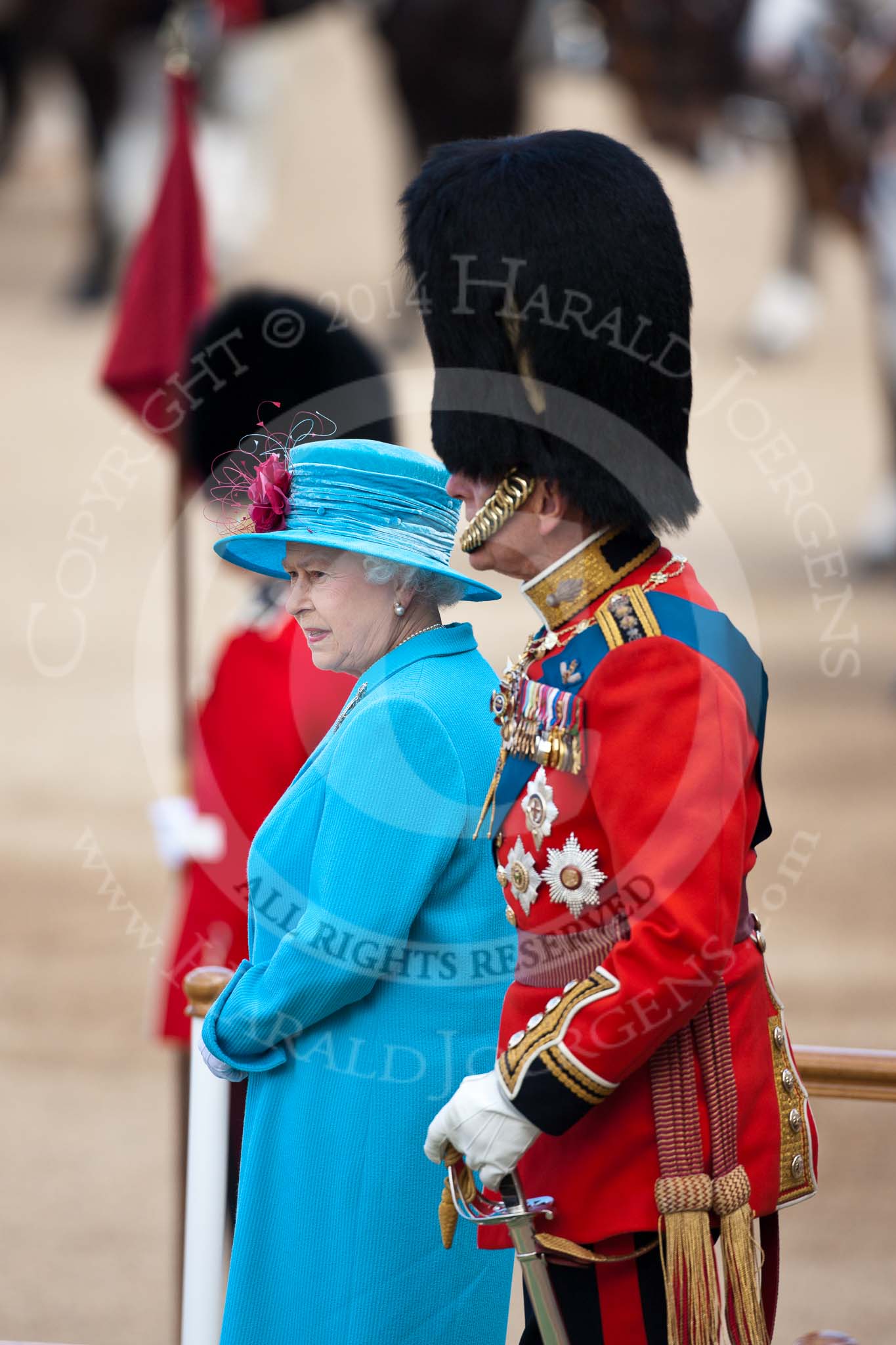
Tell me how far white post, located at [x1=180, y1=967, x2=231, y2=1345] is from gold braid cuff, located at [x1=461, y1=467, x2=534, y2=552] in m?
0.79

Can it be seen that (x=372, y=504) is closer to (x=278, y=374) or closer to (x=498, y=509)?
(x=498, y=509)

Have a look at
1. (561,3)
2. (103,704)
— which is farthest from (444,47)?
(103,704)

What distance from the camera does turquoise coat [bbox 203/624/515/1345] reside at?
69.1 inches

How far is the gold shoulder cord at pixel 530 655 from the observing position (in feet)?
5.17

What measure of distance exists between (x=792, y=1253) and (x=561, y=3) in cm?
961

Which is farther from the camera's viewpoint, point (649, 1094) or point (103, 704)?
point (103, 704)

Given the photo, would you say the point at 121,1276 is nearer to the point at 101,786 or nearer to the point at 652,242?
the point at 652,242

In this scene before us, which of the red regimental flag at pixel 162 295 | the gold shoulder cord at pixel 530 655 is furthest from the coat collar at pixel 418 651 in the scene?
the red regimental flag at pixel 162 295

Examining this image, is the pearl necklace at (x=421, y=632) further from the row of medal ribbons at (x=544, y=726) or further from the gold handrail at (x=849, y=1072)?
the gold handrail at (x=849, y=1072)

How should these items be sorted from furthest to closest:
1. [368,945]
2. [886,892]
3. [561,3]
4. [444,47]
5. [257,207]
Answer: [257,207], [444,47], [561,3], [886,892], [368,945]

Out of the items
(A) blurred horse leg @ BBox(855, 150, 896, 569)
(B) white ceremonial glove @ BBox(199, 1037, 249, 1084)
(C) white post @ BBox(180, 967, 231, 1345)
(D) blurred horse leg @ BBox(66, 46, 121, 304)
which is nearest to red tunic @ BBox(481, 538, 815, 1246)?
(B) white ceremonial glove @ BBox(199, 1037, 249, 1084)

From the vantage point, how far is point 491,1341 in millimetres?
1875

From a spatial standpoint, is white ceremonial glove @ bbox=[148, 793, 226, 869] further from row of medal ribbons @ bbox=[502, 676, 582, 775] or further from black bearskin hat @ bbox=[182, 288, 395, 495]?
row of medal ribbons @ bbox=[502, 676, 582, 775]

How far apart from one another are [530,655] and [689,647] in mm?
183
